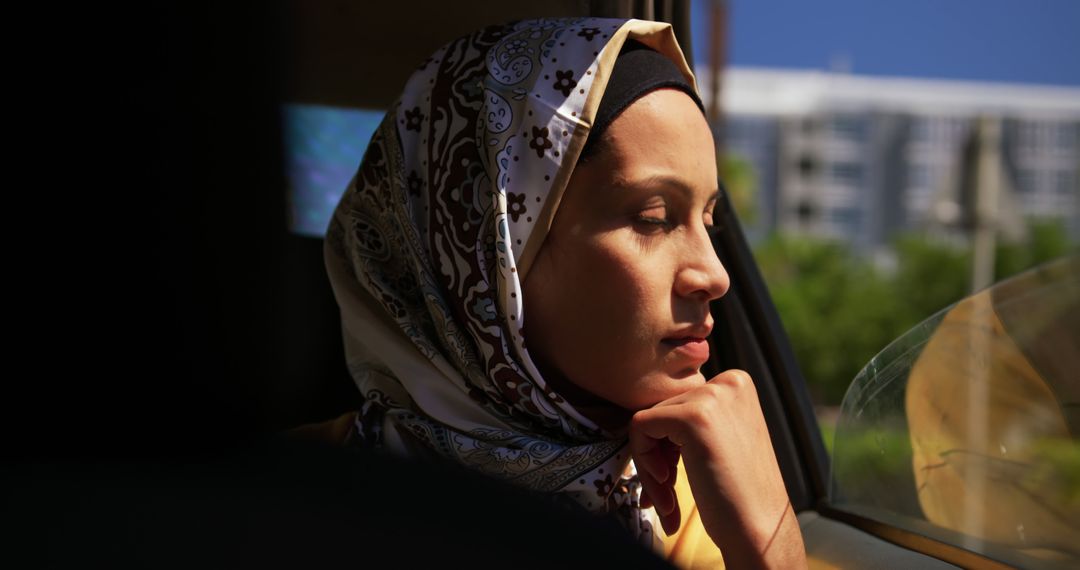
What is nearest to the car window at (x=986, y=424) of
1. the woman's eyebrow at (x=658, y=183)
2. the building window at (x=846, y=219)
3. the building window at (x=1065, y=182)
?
the woman's eyebrow at (x=658, y=183)

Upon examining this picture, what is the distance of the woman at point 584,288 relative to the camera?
5.31ft

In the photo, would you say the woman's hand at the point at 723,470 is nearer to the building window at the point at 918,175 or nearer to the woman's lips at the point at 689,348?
the woman's lips at the point at 689,348

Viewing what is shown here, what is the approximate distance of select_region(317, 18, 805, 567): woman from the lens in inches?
63.7

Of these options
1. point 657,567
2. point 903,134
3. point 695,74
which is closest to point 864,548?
point 695,74

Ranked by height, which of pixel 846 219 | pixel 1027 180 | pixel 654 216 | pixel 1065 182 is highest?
pixel 654 216

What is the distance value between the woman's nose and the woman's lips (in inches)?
2.9

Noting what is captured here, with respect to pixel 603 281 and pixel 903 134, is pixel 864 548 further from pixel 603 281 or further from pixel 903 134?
pixel 903 134

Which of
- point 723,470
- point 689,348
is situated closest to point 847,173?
point 689,348

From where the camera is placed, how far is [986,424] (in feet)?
5.46

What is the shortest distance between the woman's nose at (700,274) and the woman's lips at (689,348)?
0.07 metres

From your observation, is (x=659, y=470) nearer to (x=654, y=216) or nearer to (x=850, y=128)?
(x=654, y=216)

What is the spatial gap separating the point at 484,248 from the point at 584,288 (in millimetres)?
175

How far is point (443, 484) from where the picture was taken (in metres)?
0.82

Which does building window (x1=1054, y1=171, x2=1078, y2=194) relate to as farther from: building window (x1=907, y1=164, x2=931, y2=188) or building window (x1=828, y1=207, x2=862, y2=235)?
building window (x1=828, y1=207, x2=862, y2=235)
